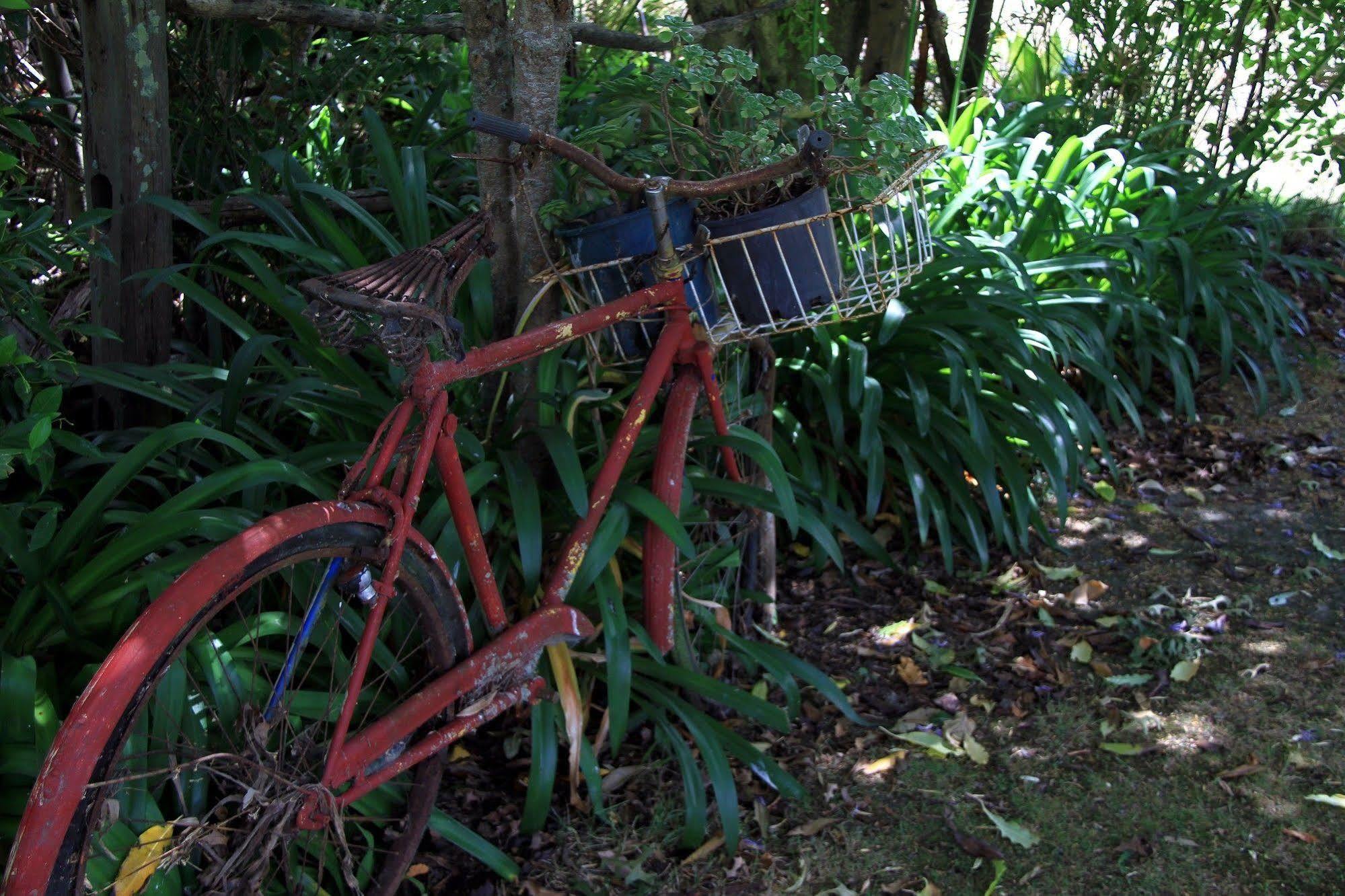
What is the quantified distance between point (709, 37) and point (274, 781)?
110 inches

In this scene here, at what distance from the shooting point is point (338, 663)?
2.23 metres

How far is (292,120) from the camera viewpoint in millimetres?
3342

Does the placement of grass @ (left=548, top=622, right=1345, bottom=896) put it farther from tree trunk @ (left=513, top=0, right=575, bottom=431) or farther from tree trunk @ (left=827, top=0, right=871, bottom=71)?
tree trunk @ (left=827, top=0, right=871, bottom=71)

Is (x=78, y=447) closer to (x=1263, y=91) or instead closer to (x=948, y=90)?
(x=948, y=90)

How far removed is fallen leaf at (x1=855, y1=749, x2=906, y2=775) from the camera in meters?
2.71

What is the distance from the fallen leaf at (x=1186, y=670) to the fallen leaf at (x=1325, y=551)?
0.79 metres

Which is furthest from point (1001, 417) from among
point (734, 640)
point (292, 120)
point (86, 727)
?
point (86, 727)

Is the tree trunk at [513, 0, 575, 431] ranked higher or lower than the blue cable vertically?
higher

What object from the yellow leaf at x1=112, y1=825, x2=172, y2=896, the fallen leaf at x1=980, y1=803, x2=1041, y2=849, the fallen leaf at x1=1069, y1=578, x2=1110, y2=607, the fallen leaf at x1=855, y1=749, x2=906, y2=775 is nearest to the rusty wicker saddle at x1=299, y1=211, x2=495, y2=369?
the yellow leaf at x1=112, y1=825, x2=172, y2=896

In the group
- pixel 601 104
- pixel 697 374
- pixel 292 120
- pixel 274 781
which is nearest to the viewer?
pixel 274 781

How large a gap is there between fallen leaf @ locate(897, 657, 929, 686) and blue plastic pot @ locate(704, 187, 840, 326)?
1104mm

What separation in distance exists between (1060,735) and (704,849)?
0.93 metres

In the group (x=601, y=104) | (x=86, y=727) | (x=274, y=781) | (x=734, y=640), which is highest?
(x=601, y=104)

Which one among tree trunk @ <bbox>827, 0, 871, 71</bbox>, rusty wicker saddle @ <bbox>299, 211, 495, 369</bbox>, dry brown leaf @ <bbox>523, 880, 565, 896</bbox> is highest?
tree trunk @ <bbox>827, 0, 871, 71</bbox>
